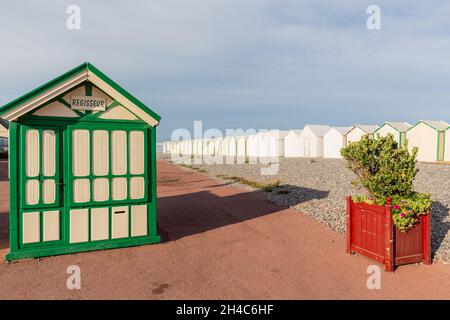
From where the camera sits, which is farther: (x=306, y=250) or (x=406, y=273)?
Result: (x=306, y=250)

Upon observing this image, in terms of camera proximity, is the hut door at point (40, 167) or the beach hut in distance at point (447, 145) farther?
the beach hut in distance at point (447, 145)

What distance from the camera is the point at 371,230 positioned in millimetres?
6113

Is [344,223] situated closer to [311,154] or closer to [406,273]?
[406,273]

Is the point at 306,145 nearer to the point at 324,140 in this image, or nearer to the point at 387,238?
the point at 324,140

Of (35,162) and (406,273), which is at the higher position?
(35,162)

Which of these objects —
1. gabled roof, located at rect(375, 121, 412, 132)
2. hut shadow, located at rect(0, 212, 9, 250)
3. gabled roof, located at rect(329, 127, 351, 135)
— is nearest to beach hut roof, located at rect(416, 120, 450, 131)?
gabled roof, located at rect(375, 121, 412, 132)

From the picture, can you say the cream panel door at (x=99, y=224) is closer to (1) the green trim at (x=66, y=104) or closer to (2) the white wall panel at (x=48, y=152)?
(2) the white wall panel at (x=48, y=152)

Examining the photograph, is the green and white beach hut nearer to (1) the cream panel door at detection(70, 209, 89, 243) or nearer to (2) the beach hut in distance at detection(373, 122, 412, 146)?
(1) the cream panel door at detection(70, 209, 89, 243)

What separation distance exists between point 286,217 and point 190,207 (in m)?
3.79

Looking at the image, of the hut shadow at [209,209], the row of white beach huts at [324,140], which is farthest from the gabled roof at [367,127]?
the hut shadow at [209,209]

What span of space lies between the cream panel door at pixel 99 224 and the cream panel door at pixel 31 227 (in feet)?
3.44

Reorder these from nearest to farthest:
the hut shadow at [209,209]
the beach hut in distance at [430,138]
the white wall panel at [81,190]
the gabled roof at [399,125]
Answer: the white wall panel at [81,190] < the hut shadow at [209,209] < the beach hut in distance at [430,138] < the gabled roof at [399,125]

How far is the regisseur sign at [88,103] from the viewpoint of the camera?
675 centimetres
